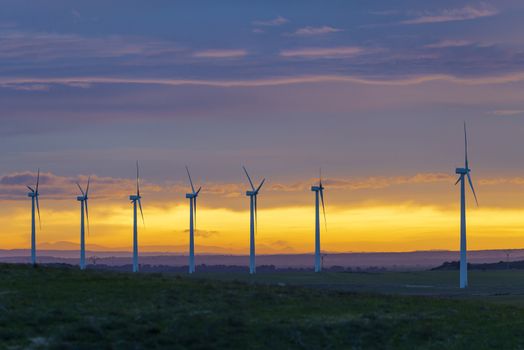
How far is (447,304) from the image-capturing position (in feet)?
292

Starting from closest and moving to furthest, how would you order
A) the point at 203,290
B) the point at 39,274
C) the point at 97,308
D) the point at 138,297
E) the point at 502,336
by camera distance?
the point at 502,336 < the point at 97,308 < the point at 138,297 < the point at 203,290 < the point at 39,274

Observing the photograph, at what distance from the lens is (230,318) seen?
7238 cm

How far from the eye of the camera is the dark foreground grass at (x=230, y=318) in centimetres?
6581

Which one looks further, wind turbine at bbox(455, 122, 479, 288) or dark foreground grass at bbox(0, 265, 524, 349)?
wind turbine at bbox(455, 122, 479, 288)

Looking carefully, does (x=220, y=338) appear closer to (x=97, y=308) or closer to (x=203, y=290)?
(x=97, y=308)

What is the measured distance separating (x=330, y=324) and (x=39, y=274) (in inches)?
1530

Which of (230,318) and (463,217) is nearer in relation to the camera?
(230,318)

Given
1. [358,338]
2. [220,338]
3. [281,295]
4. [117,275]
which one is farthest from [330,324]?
[117,275]

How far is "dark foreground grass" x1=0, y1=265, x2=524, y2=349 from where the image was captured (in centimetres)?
6581

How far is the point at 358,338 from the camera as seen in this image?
6875cm

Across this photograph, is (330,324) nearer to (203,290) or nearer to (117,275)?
(203,290)

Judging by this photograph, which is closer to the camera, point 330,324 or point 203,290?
point 330,324

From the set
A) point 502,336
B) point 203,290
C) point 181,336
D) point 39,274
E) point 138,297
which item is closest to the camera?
point 181,336

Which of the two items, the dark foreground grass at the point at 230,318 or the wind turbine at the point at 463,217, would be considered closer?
the dark foreground grass at the point at 230,318
